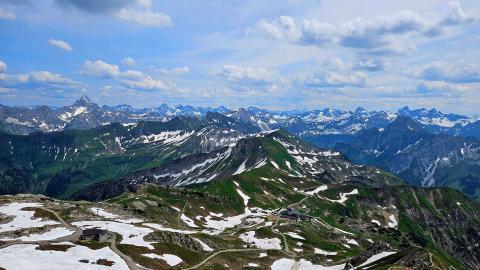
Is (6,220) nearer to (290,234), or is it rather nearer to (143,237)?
(143,237)

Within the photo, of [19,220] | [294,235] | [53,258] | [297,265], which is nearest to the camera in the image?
[53,258]

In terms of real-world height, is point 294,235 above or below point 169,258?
below

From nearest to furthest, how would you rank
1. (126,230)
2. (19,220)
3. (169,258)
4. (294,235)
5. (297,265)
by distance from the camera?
1. (169,258)
2. (126,230)
3. (19,220)
4. (297,265)
5. (294,235)

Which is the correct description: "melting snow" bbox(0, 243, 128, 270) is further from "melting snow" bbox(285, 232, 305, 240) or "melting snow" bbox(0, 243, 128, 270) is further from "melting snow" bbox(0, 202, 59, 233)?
"melting snow" bbox(285, 232, 305, 240)

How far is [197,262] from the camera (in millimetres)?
105188

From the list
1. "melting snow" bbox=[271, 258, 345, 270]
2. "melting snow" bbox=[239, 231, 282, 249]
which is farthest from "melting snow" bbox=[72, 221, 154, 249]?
"melting snow" bbox=[239, 231, 282, 249]

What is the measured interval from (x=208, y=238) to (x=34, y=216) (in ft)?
162

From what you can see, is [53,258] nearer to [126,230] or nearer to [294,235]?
[126,230]

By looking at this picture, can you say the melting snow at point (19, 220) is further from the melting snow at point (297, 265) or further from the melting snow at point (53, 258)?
the melting snow at point (297, 265)

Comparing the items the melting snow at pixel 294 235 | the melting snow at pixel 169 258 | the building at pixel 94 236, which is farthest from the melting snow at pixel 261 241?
the building at pixel 94 236

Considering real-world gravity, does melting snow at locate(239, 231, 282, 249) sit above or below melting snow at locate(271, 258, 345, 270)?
below

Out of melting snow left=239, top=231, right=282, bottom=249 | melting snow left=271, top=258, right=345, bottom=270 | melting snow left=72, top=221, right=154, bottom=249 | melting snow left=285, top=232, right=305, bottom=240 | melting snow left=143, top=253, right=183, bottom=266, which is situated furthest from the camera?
melting snow left=285, top=232, right=305, bottom=240

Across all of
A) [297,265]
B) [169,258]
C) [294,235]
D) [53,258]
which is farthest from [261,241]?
[53,258]

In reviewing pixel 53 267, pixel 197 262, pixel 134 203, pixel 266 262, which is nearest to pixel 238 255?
pixel 266 262
